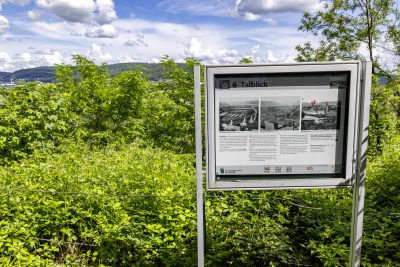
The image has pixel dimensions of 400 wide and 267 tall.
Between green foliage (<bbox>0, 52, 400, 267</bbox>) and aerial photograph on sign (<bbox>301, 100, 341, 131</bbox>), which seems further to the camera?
green foliage (<bbox>0, 52, 400, 267</bbox>)

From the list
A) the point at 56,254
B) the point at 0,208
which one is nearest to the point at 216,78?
the point at 56,254

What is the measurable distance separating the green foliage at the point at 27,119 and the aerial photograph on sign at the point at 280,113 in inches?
186

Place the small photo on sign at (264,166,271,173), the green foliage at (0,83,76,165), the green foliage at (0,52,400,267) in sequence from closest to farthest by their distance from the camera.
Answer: the small photo on sign at (264,166,271,173) → the green foliage at (0,52,400,267) → the green foliage at (0,83,76,165)

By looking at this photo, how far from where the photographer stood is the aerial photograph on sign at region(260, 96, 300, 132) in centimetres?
205

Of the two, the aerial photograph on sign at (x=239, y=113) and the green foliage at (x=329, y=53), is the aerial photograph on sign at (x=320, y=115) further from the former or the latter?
the green foliage at (x=329, y=53)

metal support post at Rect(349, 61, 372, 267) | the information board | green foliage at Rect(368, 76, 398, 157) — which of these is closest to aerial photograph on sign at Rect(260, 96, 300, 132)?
Answer: the information board

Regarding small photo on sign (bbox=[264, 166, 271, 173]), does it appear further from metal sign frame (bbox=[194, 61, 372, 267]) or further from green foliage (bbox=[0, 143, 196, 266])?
green foliage (bbox=[0, 143, 196, 266])

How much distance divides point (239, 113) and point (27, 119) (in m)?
4.90

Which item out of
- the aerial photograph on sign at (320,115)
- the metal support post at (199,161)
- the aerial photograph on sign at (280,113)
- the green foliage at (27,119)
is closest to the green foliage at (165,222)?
the metal support post at (199,161)

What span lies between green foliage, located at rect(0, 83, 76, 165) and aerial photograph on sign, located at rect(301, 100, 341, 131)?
495 centimetres

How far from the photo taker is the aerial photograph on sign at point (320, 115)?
206 centimetres

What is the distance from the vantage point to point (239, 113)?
2059 mm

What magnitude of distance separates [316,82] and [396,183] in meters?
2.42

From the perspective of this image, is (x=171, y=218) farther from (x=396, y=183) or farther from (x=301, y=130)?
(x=396, y=183)
